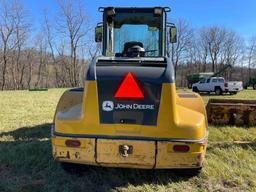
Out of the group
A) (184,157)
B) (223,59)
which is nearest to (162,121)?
(184,157)

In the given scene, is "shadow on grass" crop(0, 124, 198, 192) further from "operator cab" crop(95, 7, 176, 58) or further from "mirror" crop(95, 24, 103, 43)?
"mirror" crop(95, 24, 103, 43)

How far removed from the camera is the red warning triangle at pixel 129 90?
12.9ft

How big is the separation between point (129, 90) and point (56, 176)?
6.19ft

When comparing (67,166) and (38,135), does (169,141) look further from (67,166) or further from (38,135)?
(38,135)

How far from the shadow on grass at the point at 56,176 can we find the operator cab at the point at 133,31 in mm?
1942

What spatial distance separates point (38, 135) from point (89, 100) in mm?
4120

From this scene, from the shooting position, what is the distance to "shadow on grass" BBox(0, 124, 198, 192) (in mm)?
4578

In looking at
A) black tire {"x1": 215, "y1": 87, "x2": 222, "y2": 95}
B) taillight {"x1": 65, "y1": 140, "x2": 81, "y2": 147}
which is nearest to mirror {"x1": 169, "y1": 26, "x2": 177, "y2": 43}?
taillight {"x1": 65, "y1": 140, "x2": 81, "y2": 147}

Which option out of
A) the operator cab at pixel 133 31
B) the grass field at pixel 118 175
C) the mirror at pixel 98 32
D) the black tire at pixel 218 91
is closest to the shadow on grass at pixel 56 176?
the grass field at pixel 118 175

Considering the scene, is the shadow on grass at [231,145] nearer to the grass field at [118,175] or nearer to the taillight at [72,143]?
the grass field at [118,175]

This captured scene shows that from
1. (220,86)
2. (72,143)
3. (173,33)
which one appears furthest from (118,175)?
(220,86)

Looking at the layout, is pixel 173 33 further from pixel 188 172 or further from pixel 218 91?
pixel 218 91

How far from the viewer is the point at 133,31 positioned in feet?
19.1

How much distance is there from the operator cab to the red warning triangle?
1.71 metres
